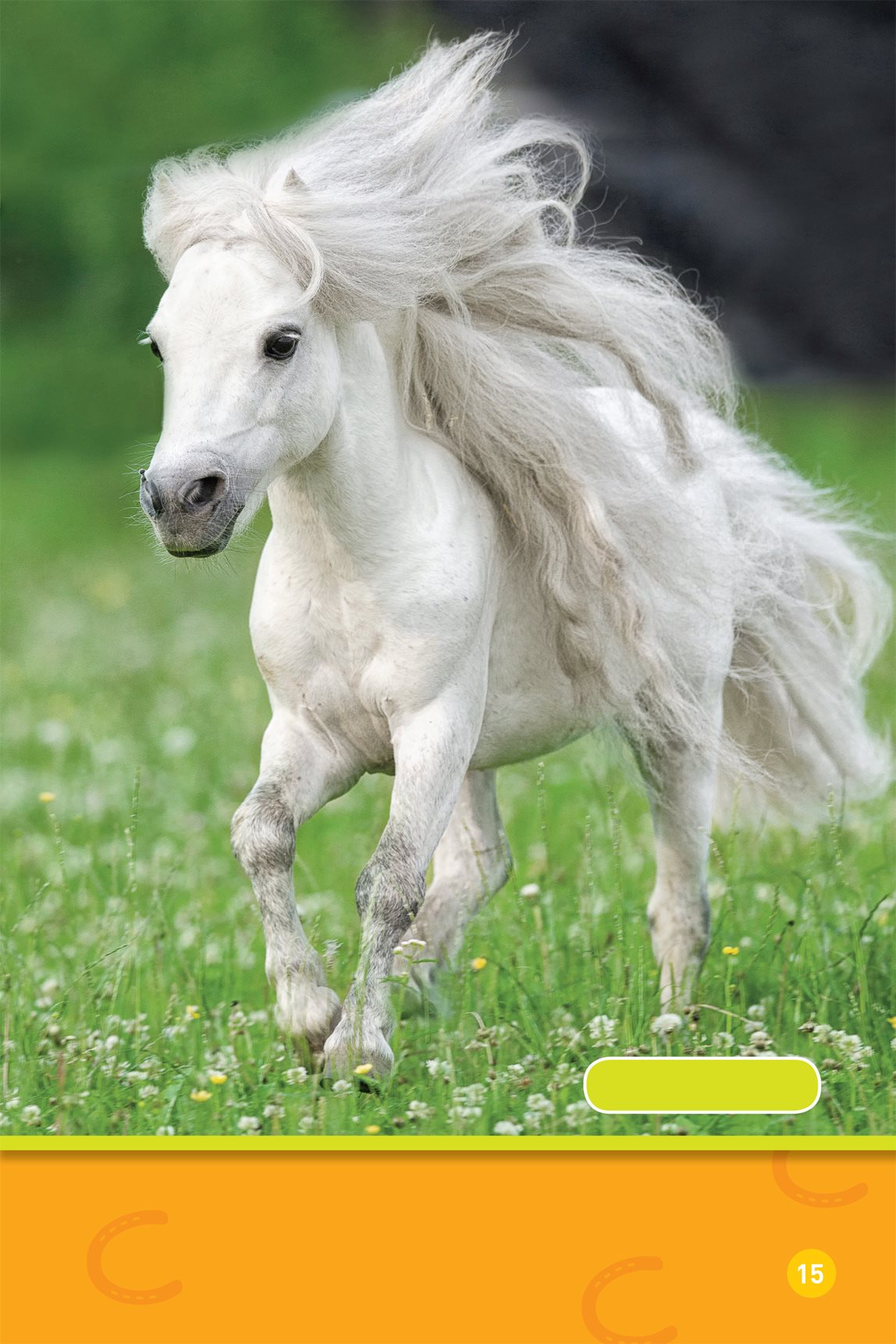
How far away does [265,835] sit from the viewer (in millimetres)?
2318

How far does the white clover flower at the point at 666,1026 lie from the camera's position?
2.47 m

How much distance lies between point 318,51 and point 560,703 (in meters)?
1.59

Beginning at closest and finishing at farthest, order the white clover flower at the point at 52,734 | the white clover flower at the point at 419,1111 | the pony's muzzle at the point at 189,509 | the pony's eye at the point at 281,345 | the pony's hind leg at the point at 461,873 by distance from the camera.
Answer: the pony's muzzle at the point at 189,509
the pony's eye at the point at 281,345
the white clover flower at the point at 419,1111
the pony's hind leg at the point at 461,873
the white clover flower at the point at 52,734

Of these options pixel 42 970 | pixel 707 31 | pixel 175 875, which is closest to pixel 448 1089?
pixel 42 970

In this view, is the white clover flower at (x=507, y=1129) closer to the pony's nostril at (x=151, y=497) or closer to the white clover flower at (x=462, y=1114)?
the white clover flower at (x=462, y=1114)

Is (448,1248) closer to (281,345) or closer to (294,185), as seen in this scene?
(281,345)

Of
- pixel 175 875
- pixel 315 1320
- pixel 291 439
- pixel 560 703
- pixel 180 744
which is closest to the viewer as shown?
pixel 315 1320

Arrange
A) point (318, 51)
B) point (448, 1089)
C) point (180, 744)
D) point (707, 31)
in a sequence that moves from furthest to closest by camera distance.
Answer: point (180, 744), point (318, 51), point (707, 31), point (448, 1089)

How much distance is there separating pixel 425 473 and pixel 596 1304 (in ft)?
3.72

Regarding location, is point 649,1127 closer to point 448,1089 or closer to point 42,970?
point 448,1089

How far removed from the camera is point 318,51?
→ 11.3 feet

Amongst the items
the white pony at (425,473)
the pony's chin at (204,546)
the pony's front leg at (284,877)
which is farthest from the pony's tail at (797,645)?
the pony's chin at (204,546)

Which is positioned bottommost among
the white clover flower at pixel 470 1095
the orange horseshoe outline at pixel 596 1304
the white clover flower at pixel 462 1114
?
the orange horseshoe outline at pixel 596 1304

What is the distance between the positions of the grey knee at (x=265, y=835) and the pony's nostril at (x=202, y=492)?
0.47m
